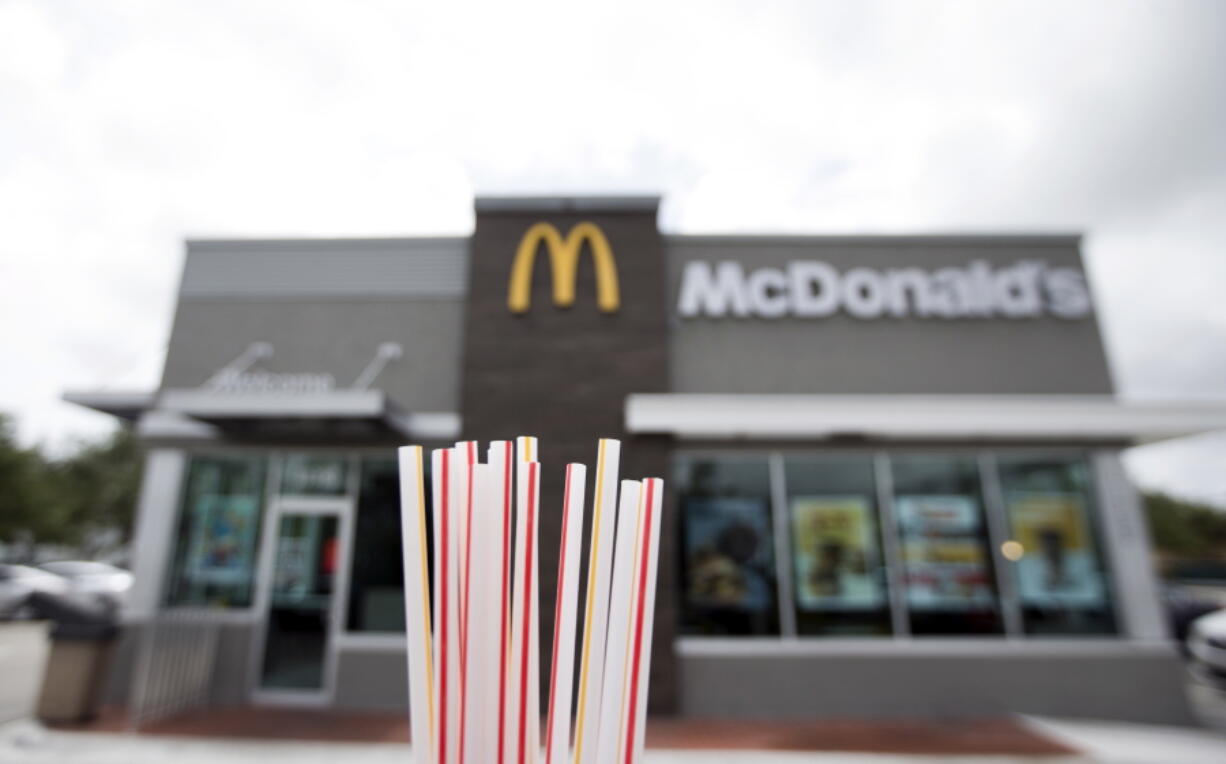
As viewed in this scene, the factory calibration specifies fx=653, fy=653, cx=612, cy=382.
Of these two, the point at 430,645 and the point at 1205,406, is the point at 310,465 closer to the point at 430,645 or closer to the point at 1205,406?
the point at 430,645

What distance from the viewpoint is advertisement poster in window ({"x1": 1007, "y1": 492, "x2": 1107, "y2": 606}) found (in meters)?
7.48

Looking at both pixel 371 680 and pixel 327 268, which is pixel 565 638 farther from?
pixel 327 268

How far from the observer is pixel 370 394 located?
22.1 feet

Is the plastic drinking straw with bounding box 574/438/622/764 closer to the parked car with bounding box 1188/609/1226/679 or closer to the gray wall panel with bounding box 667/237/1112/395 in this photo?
the gray wall panel with bounding box 667/237/1112/395

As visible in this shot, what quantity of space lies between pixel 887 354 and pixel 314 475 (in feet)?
23.6

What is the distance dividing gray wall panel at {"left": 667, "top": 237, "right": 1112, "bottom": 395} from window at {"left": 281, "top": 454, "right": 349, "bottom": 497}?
13.9 ft

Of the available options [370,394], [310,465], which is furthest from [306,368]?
[370,394]

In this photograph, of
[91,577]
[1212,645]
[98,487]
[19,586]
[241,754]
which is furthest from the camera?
[98,487]

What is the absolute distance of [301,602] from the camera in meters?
7.57

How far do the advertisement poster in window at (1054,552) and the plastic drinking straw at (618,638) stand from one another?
7.55 meters

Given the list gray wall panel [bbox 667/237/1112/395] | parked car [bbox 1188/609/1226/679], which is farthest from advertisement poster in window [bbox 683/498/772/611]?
parked car [bbox 1188/609/1226/679]

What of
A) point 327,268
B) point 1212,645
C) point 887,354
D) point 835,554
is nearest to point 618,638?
point 835,554

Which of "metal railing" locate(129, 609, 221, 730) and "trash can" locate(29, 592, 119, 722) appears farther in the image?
"metal railing" locate(129, 609, 221, 730)

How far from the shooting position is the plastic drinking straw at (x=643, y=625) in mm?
1718
